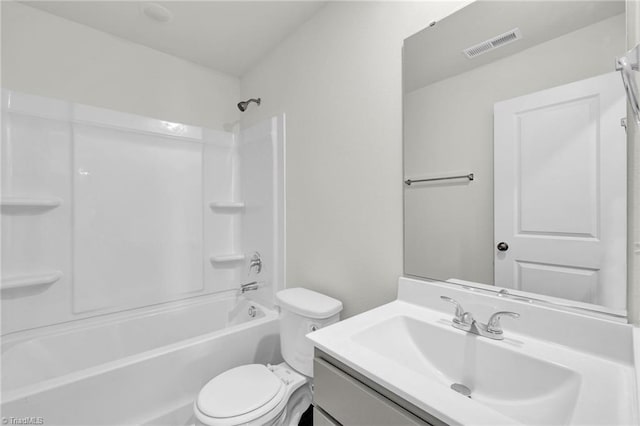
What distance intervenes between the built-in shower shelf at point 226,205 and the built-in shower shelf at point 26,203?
3.07ft

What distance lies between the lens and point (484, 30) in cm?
103

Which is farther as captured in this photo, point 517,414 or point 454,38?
point 454,38

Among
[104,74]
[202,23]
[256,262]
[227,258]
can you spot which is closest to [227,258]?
[227,258]

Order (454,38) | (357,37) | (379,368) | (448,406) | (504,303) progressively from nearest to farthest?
(448,406) < (379,368) < (504,303) < (454,38) < (357,37)

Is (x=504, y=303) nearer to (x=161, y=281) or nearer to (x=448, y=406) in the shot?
(x=448, y=406)

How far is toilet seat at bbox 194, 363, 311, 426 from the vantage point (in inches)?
43.5

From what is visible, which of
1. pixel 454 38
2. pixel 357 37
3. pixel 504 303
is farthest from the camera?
pixel 357 37

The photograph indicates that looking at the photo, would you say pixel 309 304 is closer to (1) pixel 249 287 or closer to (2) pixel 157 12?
(1) pixel 249 287

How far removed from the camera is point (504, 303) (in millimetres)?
956

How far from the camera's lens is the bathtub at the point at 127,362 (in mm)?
1147

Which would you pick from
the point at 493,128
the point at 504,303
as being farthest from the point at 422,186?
the point at 504,303

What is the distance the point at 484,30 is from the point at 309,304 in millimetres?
1383

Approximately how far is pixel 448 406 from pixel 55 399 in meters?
1.47

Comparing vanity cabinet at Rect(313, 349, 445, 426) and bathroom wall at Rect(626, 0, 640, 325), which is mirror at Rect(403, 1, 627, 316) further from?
vanity cabinet at Rect(313, 349, 445, 426)
